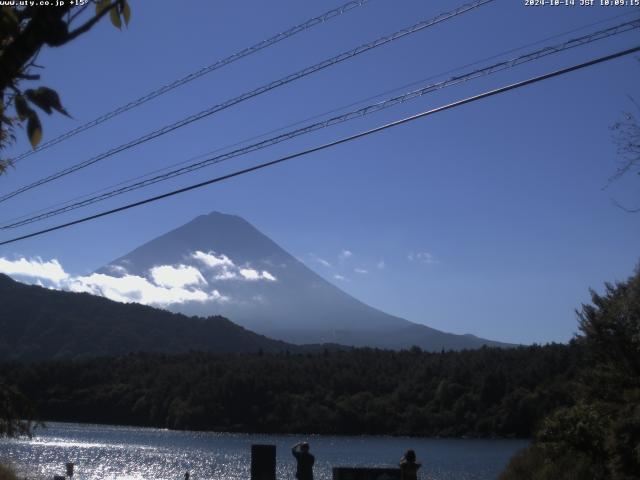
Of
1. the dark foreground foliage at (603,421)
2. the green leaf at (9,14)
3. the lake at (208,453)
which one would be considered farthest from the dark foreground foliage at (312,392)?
the green leaf at (9,14)

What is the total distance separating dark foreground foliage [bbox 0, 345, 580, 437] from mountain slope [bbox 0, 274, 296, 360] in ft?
124

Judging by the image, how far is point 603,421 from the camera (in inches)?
531

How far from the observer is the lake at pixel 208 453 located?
164 ft

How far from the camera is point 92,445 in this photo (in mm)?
68625

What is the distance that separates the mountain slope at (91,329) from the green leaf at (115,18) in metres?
133

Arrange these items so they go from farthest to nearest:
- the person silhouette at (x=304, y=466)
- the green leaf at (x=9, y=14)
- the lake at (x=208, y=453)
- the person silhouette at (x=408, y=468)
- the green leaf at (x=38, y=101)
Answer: the lake at (x=208, y=453) → the person silhouette at (x=304, y=466) → the person silhouette at (x=408, y=468) → the green leaf at (x=38, y=101) → the green leaf at (x=9, y=14)

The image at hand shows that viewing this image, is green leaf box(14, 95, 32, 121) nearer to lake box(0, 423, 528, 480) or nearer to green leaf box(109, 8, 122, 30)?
green leaf box(109, 8, 122, 30)

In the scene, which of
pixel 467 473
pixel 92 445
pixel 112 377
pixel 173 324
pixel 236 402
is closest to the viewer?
pixel 467 473

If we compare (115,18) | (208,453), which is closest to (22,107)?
(115,18)

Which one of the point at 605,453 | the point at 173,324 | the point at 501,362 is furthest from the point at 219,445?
the point at 173,324

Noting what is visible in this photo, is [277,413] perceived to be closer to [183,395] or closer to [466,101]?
[183,395]

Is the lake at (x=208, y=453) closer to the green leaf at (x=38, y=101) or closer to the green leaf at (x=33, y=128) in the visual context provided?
the green leaf at (x=33, y=128)

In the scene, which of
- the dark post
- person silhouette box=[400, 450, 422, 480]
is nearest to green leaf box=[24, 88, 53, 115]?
person silhouette box=[400, 450, 422, 480]

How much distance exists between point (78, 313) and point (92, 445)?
86787 millimetres
